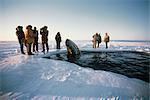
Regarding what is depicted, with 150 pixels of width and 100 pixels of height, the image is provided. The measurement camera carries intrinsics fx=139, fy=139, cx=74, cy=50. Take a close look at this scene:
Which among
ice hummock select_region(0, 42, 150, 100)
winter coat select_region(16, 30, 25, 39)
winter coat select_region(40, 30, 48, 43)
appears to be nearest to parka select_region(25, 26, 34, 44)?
winter coat select_region(16, 30, 25, 39)

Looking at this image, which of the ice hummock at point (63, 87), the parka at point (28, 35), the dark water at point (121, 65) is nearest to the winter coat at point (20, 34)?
the parka at point (28, 35)

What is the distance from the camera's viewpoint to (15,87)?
4.33 meters

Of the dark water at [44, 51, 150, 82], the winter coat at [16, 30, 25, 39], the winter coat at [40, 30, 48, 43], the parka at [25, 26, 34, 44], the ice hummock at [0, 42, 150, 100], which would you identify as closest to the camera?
the ice hummock at [0, 42, 150, 100]

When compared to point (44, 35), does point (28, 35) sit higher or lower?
lower

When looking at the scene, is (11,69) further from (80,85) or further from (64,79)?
(80,85)

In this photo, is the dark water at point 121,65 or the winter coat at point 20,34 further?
the winter coat at point 20,34

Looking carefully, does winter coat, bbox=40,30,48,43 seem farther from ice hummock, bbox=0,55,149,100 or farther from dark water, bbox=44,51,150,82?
ice hummock, bbox=0,55,149,100

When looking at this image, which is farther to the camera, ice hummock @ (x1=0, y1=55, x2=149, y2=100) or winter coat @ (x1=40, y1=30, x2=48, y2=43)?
winter coat @ (x1=40, y1=30, x2=48, y2=43)

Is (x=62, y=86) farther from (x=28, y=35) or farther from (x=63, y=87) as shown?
(x=28, y=35)

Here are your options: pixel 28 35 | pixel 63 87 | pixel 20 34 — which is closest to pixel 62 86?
pixel 63 87

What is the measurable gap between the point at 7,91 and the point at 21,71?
4.94 ft

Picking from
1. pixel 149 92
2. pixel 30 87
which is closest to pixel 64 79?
pixel 30 87

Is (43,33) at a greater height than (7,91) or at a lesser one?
greater

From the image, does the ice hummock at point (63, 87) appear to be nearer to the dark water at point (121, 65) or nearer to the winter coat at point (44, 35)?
the dark water at point (121, 65)
